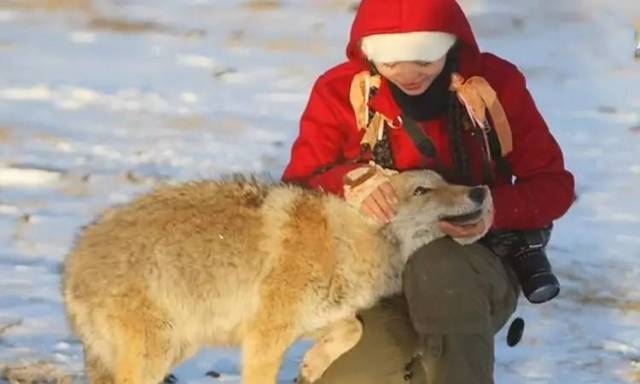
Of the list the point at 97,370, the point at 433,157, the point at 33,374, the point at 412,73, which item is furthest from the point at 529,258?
the point at 33,374

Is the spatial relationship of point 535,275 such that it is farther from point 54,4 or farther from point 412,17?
point 54,4

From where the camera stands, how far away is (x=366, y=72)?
4.77 meters

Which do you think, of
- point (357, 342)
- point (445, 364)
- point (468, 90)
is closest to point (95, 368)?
point (357, 342)

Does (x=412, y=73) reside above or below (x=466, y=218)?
above

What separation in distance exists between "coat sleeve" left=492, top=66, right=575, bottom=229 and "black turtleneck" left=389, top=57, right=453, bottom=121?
8.9 inches

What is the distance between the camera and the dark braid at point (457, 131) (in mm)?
4625

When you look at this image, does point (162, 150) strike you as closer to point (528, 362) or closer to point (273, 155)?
point (273, 155)

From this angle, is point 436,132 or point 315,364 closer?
point 436,132

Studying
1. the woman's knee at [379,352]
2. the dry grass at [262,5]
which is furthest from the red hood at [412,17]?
the dry grass at [262,5]

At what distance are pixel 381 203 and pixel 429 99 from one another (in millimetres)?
438

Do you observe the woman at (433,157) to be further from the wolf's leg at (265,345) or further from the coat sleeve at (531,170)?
the wolf's leg at (265,345)

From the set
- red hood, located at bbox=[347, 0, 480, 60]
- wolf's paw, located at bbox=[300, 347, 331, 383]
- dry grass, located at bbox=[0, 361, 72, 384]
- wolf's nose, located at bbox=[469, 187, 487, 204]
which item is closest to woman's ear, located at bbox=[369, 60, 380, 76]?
red hood, located at bbox=[347, 0, 480, 60]

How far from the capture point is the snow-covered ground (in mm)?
6293

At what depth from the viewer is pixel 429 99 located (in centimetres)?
462
